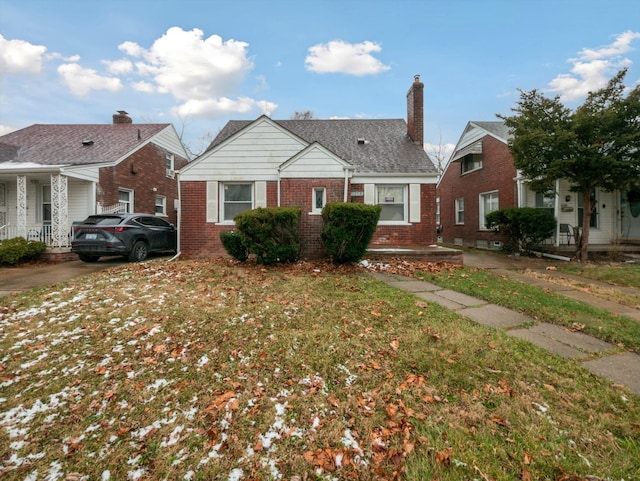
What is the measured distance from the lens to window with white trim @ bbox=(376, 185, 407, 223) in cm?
1107

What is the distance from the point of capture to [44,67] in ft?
41.2

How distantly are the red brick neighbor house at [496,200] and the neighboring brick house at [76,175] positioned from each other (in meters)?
17.1

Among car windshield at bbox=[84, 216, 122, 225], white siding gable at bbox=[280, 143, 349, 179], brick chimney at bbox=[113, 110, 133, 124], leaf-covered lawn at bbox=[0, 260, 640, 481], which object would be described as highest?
brick chimney at bbox=[113, 110, 133, 124]

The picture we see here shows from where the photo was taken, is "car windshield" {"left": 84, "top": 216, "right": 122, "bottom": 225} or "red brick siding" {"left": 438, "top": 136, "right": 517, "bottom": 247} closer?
"car windshield" {"left": 84, "top": 216, "right": 122, "bottom": 225}

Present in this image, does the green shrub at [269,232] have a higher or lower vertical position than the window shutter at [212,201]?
lower

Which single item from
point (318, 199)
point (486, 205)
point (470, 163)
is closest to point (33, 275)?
point (318, 199)

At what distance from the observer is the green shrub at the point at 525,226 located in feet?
36.3

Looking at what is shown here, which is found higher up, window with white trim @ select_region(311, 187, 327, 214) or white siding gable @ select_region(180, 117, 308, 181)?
white siding gable @ select_region(180, 117, 308, 181)

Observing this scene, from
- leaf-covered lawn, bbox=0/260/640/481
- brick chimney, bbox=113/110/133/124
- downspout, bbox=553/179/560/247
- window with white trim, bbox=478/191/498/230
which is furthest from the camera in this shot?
brick chimney, bbox=113/110/133/124

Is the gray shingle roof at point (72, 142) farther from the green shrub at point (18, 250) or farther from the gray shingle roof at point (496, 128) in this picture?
the gray shingle roof at point (496, 128)

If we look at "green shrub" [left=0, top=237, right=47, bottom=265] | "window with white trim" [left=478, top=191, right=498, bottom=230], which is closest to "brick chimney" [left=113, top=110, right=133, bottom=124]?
"green shrub" [left=0, top=237, right=47, bottom=265]

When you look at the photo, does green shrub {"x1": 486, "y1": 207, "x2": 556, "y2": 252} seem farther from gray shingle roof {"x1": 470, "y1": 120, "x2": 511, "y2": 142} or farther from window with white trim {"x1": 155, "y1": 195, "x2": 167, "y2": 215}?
window with white trim {"x1": 155, "y1": 195, "x2": 167, "y2": 215}

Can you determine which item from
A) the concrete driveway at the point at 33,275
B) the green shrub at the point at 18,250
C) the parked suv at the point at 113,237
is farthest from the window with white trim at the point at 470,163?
the green shrub at the point at 18,250

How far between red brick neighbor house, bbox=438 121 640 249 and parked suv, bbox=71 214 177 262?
13.9 meters
